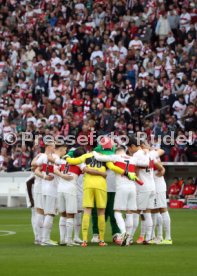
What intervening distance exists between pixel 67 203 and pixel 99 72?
63.2 ft

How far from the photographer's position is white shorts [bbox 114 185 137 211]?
1952 centimetres

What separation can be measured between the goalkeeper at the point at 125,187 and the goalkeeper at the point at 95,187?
0.12m

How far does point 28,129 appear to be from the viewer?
125ft

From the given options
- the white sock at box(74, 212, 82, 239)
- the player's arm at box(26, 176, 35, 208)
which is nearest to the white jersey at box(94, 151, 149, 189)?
the white sock at box(74, 212, 82, 239)

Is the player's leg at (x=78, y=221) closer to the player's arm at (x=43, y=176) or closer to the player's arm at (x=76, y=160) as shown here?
the player's arm at (x=43, y=176)

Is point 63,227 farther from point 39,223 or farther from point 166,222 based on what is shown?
point 166,222

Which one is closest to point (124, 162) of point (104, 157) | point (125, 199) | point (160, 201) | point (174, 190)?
point (104, 157)

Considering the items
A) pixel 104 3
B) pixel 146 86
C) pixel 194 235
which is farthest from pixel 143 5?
pixel 194 235

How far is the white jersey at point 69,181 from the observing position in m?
19.4

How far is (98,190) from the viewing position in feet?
63.5

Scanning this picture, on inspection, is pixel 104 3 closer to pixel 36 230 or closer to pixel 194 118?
pixel 194 118

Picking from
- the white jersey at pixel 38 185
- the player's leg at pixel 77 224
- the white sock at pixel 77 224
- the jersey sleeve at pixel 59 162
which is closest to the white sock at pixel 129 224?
the player's leg at pixel 77 224

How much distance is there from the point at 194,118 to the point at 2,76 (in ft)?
34.4

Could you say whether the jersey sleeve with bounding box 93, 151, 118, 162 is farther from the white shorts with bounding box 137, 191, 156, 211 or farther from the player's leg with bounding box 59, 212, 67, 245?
the player's leg with bounding box 59, 212, 67, 245
